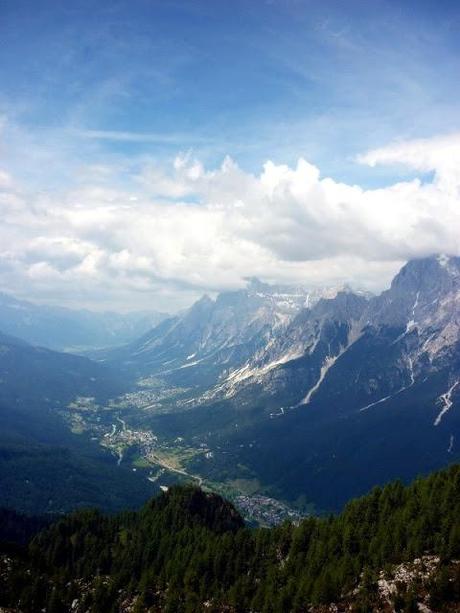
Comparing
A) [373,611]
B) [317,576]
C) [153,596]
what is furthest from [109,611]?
[373,611]

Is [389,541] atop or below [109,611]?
atop

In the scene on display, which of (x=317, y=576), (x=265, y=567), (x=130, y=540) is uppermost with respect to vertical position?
(x=317, y=576)

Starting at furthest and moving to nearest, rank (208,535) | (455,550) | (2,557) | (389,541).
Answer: (208,535) → (2,557) → (389,541) → (455,550)

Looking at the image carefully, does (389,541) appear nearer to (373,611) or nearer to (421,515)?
(421,515)

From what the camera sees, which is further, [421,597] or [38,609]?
[38,609]

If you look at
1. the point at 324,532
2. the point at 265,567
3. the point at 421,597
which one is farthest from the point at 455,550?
the point at 265,567

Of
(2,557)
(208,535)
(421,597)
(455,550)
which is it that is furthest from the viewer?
(208,535)
